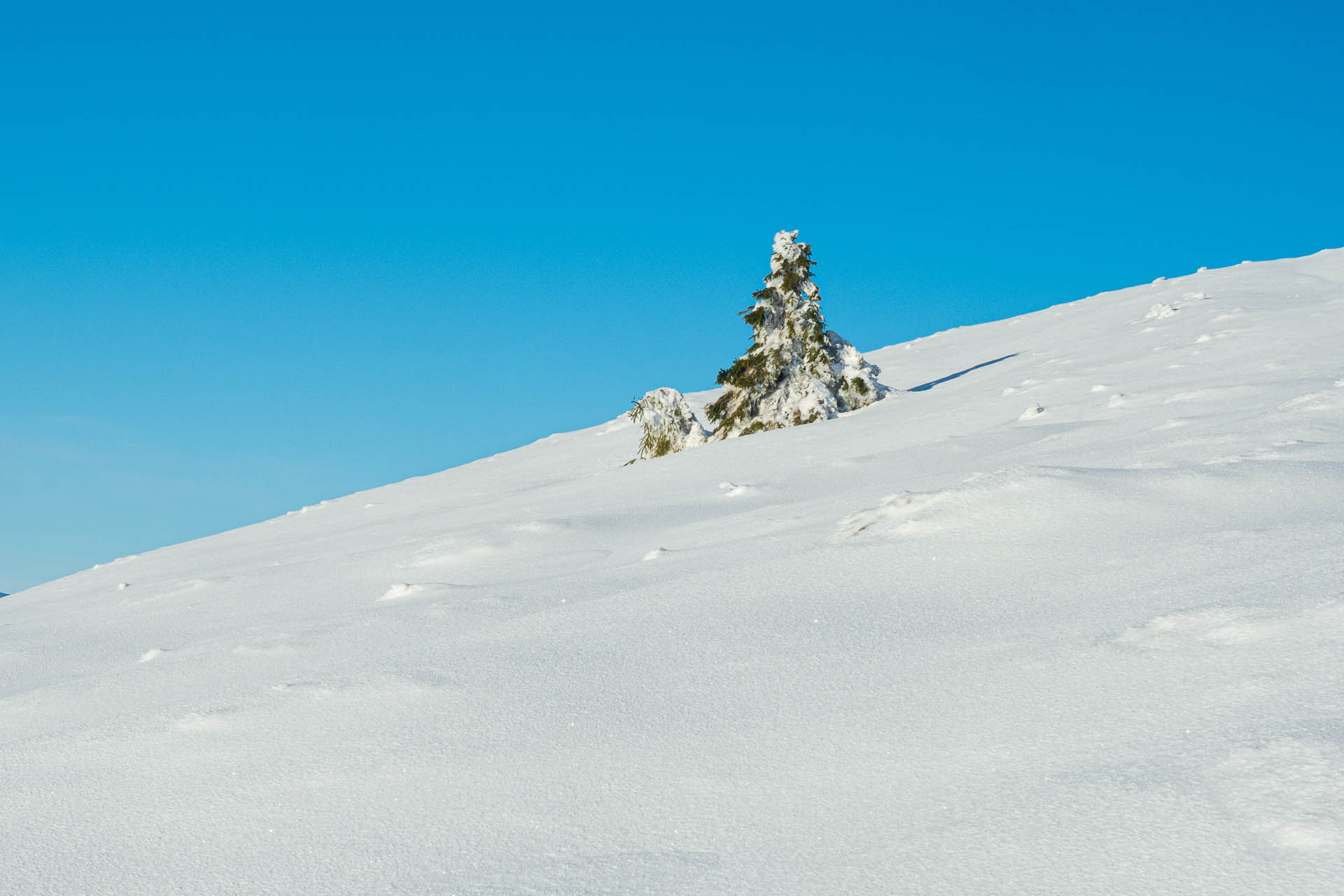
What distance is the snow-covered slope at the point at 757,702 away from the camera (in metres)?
3.30

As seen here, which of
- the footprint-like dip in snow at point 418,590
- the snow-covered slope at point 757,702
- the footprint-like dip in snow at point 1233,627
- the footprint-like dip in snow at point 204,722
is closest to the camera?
the snow-covered slope at point 757,702

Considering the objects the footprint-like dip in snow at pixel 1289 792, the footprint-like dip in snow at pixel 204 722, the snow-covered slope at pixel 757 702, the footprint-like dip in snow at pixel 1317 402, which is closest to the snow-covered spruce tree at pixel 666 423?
the snow-covered slope at pixel 757 702

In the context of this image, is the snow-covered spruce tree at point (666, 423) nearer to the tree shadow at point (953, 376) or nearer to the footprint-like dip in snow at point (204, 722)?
the tree shadow at point (953, 376)

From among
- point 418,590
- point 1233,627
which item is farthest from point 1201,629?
point 418,590

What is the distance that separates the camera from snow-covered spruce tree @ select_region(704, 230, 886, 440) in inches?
748

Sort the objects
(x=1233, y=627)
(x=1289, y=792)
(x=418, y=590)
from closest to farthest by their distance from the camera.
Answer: (x=1289, y=792) → (x=1233, y=627) → (x=418, y=590)

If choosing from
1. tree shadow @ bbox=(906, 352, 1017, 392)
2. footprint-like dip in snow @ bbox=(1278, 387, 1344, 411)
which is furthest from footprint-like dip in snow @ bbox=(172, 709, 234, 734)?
tree shadow @ bbox=(906, 352, 1017, 392)

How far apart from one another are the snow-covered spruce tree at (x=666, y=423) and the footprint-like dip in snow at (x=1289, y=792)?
614 inches

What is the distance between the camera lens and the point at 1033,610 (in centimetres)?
517

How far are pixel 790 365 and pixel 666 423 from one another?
251 centimetres

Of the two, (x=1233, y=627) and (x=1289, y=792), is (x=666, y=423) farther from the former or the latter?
(x=1289, y=792)

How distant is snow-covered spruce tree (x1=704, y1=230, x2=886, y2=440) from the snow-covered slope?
32.3 feet

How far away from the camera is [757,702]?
14.8 ft

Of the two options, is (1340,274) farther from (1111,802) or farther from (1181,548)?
(1111,802)
